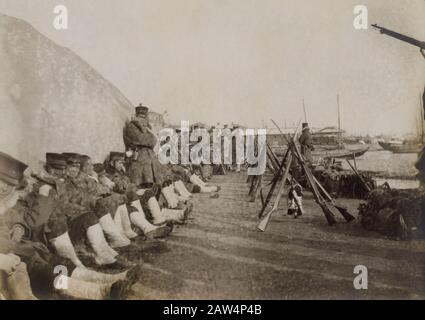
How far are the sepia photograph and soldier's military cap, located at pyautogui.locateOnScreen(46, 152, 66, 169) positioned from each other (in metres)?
0.02

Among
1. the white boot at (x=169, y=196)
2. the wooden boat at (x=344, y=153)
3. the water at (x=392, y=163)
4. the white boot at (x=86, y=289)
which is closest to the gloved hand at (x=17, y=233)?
the white boot at (x=86, y=289)

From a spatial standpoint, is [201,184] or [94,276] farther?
[201,184]

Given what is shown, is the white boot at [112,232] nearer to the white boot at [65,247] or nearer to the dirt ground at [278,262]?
the dirt ground at [278,262]

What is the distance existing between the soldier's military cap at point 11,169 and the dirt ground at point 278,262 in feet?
5.24

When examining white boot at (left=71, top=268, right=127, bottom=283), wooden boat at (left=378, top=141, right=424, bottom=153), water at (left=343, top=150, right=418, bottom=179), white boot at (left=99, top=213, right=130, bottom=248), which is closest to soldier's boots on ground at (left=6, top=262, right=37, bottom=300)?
white boot at (left=71, top=268, right=127, bottom=283)

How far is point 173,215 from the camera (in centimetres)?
477

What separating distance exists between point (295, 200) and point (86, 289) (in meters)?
2.61

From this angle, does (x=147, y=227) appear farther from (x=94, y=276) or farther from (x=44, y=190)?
(x=44, y=190)

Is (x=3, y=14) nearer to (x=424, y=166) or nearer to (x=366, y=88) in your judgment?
(x=366, y=88)

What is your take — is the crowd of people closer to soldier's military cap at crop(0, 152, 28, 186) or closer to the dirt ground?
soldier's military cap at crop(0, 152, 28, 186)

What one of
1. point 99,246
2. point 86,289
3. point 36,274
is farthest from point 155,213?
point 36,274

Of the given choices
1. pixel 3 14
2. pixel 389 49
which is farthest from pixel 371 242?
pixel 3 14

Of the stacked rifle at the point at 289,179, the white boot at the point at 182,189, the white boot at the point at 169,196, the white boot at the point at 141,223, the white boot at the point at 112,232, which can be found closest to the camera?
the white boot at the point at 112,232

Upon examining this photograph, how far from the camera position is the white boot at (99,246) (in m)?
3.86
